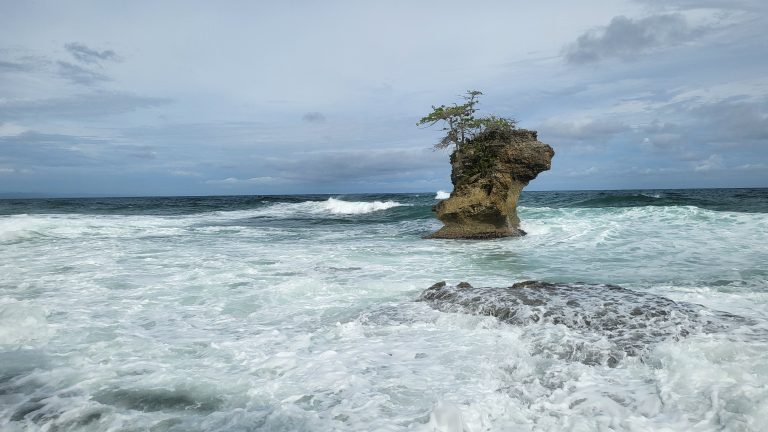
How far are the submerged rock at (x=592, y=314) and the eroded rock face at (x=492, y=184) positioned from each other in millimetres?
9366

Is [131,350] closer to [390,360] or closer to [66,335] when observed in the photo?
[66,335]

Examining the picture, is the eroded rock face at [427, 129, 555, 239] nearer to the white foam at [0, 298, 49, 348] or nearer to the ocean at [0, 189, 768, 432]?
the ocean at [0, 189, 768, 432]

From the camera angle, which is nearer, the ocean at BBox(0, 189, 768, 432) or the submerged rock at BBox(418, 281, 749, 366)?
the ocean at BBox(0, 189, 768, 432)

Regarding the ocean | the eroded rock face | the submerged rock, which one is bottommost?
the ocean

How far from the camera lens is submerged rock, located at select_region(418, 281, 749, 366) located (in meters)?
4.84

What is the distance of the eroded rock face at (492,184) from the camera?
16.4 m

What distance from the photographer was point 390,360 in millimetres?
4859

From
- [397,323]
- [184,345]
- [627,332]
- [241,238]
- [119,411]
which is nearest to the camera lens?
[119,411]

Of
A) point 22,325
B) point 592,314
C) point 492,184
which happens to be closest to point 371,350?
point 592,314

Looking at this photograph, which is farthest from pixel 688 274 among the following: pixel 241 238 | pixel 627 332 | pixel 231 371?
pixel 241 238

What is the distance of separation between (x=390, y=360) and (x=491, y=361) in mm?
1008

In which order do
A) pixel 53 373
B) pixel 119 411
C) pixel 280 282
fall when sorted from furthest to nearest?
pixel 280 282
pixel 53 373
pixel 119 411

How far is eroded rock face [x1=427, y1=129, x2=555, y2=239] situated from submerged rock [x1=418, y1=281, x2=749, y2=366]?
9366mm

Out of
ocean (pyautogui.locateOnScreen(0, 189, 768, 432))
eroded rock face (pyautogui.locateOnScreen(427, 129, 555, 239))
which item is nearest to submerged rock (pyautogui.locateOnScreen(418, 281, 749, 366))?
ocean (pyautogui.locateOnScreen(0, 189, 768, 432))
